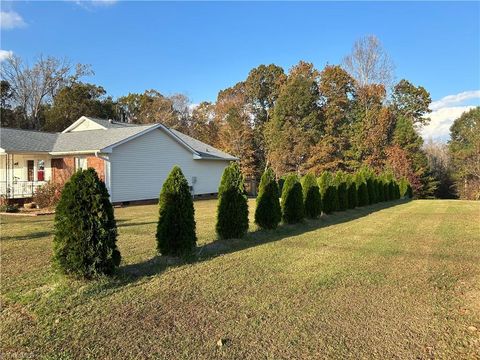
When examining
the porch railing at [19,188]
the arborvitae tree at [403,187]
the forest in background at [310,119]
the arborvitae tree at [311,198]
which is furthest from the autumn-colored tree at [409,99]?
the porch railing at [19,188]

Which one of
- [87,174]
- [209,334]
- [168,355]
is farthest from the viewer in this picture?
[87,174]

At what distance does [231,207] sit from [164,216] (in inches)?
82.3

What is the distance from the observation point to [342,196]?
14.8 meters

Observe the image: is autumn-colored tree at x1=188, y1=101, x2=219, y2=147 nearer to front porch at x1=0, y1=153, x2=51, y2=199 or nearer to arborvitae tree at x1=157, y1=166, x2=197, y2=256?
front porch at x1=0, y1=153, x2=51, y2=199

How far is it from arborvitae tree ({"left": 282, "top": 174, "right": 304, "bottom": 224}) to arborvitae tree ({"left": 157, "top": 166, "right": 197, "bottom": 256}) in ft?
14.7

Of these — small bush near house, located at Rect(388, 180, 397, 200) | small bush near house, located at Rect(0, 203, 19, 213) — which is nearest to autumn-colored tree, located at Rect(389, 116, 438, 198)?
small bush near house, located at Rect(388, 180, 397, 200)

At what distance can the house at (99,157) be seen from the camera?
17969 mm

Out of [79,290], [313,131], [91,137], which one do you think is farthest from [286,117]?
[79,290]

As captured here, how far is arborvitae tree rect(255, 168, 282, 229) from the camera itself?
377 inches

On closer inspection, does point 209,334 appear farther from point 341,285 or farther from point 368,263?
point 368,263

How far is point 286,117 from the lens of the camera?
37125 millimetres

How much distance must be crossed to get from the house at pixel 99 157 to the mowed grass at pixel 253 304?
1073 cm

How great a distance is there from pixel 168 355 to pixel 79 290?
6.92 feet

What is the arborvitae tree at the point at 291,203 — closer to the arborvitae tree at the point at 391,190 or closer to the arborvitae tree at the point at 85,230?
the arborvitae tree at the point at 85,230
